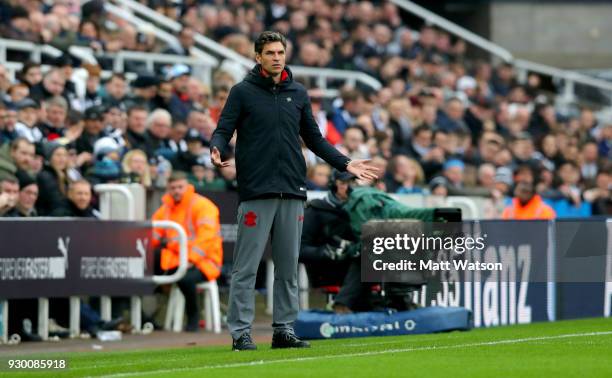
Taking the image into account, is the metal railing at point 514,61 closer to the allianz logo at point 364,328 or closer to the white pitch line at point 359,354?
the allianz logo at point 364,328

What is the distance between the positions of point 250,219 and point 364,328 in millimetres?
3360

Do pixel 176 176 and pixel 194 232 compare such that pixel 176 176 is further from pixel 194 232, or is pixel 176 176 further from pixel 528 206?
pixel 528 206

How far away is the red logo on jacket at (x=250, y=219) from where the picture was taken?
40.5ft

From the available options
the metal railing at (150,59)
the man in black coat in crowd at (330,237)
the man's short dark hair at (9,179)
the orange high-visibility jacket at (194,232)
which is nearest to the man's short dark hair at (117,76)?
the metal railing at (150,59)

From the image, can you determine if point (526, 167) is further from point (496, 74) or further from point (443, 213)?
point (496, 74)

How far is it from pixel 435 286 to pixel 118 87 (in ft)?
19.4

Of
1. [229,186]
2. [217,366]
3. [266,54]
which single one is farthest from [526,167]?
[217,366]

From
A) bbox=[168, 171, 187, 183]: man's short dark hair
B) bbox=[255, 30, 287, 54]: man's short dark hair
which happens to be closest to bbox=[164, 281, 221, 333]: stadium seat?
bbox=[168, 171, 187, 183]: man's short dark hair

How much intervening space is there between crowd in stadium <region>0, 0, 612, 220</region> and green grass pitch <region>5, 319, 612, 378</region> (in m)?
3.97

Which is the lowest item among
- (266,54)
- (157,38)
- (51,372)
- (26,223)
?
(51,372)

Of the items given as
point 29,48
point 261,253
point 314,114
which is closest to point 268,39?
point 261,253

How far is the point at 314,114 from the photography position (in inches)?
805

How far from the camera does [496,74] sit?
31.9 metres

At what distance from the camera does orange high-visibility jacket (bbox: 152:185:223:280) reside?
1775 cm
